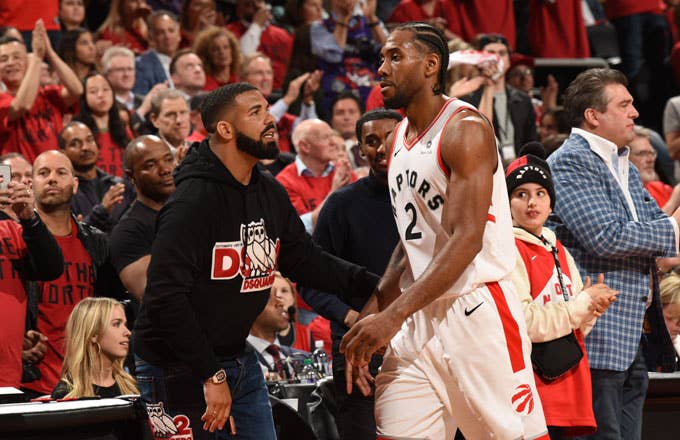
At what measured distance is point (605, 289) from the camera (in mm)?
4703

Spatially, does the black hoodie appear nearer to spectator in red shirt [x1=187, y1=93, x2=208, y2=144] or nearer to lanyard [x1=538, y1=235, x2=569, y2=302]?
lanyard [x1=538, y1=235, x2=569, y2=302]

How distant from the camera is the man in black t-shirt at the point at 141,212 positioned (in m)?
5.32

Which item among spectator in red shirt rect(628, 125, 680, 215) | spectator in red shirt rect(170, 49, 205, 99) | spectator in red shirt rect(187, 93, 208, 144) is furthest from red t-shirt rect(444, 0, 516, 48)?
spectator in red shirt rect(187, 93, 208, 144)

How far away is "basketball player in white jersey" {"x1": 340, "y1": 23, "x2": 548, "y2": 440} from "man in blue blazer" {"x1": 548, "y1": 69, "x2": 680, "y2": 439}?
1.06 metres

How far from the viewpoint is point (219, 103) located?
4262 millimetres

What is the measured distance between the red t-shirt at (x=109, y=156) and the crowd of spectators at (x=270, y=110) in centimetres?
2

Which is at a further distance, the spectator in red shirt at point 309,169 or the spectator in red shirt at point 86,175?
the spectator in red shirt at point 309,169

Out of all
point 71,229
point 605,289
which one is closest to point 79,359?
point 71,229

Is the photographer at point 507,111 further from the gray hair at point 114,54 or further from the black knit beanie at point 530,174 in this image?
the black knit beanie at point 530,174

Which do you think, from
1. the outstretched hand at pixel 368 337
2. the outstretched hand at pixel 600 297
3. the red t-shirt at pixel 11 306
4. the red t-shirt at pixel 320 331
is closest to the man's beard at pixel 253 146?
the outstretched hand at pixel 368 337

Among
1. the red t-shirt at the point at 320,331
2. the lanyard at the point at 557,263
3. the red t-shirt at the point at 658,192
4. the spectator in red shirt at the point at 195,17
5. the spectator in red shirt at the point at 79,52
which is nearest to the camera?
the lanyard at the point at 557,263

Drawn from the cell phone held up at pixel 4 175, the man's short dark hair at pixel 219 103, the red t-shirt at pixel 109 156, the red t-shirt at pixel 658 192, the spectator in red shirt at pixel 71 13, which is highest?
the spectator in red shirt at pixel 71 13

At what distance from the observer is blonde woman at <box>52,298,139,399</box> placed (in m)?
5.34

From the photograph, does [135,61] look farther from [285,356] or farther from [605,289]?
[605,289]
